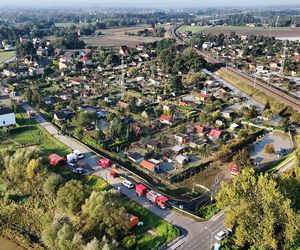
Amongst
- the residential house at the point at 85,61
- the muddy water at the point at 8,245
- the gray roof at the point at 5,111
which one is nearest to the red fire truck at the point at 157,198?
the muddy water at the point at 8,245

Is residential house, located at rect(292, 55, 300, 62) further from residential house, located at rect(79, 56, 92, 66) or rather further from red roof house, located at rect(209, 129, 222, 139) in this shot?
red roof house, located at rect(209, 129, 222, 139)

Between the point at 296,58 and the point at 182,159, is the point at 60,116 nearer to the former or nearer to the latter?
the point at 182,159

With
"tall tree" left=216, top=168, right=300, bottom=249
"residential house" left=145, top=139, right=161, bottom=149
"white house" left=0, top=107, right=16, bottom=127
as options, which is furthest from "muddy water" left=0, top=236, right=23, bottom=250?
"white house" left=0, top=107, right=16, bottom=127

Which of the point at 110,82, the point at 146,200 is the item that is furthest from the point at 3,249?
the point at 110,82

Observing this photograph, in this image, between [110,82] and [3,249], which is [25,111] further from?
[3,249]

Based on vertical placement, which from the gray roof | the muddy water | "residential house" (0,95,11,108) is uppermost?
the gray roof

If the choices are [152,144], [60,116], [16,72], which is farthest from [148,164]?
[16,72]
